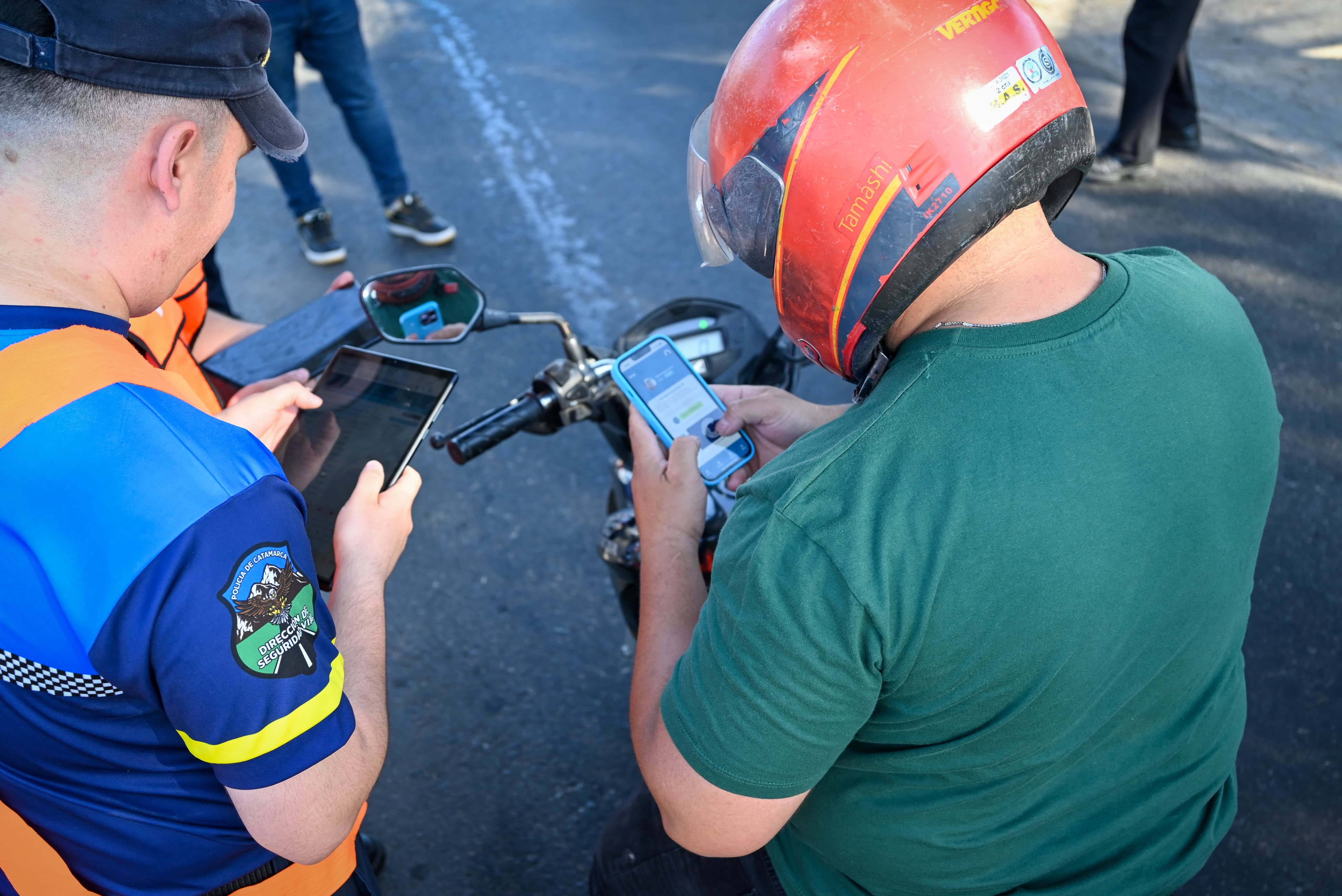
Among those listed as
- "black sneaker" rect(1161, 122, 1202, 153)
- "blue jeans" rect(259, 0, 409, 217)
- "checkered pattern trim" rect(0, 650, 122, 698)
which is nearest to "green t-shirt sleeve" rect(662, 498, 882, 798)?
"checkered pattern trim" rect(0, 650, 122, 698)

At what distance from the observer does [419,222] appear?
483 cm

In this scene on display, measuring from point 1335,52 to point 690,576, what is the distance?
6176 mm

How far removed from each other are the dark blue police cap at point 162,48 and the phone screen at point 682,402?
0.78 m

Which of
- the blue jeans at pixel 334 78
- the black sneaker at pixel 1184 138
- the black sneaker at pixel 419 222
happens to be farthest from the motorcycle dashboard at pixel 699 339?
the black sneaker at pixel 1184 138

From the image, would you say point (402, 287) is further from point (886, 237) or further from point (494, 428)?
point (886, 237)

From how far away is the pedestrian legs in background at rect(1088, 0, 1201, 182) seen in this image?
4.40 metres

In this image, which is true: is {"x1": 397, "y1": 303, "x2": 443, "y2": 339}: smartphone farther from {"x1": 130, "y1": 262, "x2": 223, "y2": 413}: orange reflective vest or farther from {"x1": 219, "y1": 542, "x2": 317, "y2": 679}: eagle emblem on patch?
{"x1": 219, "y1": 542, "x2": 317, "y2": 679}: eagle emblem on patch

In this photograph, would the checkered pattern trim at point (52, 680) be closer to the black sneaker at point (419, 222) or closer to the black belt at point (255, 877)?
the black belt at point (255, 877)

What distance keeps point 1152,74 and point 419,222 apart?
11.7 ft

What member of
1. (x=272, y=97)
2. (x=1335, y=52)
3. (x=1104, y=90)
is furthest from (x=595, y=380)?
(x=1335, y=52)

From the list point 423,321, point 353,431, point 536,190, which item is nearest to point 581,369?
point 423,321

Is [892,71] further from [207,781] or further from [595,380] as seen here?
[207,781]

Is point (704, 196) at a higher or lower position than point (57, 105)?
lower

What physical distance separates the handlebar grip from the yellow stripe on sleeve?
65cm
